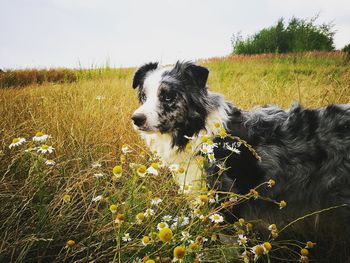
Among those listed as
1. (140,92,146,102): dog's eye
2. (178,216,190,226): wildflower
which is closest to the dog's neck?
(140,92,146,102): dog's eye

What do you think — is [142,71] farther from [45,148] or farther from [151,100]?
[45,148]

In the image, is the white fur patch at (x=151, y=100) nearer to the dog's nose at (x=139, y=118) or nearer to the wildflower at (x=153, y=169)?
the dog's nose at (x=139, y=118)

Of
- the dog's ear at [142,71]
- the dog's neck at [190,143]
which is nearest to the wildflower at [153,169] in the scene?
the dog's neck at [190,143]

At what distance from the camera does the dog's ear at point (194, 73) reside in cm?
299

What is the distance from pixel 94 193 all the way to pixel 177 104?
1.38 meters

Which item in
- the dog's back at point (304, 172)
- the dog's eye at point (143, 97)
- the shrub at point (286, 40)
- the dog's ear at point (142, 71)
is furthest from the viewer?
the shrub at point (286, 40)

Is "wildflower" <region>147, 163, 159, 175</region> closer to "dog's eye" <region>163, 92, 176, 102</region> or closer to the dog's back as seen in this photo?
the dog's back

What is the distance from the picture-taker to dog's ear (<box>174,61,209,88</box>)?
299 centimetres

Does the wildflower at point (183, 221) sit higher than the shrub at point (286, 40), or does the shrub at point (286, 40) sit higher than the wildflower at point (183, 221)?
the shrub at point (286, 40)

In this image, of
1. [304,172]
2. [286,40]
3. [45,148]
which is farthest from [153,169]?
[286,40]

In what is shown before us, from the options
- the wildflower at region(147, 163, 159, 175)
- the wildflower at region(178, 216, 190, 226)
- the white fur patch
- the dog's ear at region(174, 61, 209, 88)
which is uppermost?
the dog's ear at region(174, 61, 209, 88)

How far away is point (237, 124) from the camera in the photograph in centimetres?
278

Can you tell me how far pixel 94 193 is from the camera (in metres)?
1.83

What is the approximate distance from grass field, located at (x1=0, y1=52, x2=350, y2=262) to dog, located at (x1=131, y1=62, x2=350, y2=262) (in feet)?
0.66
